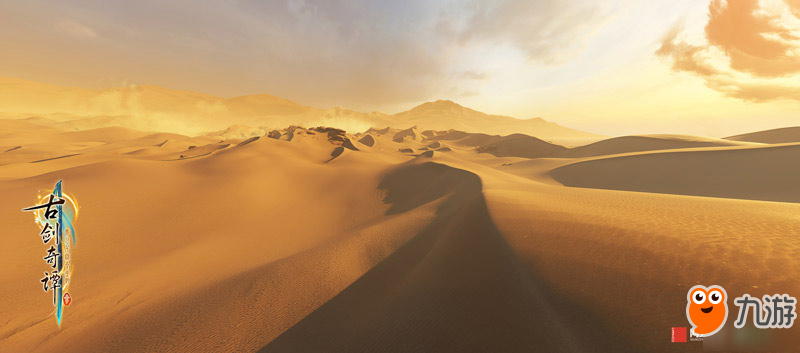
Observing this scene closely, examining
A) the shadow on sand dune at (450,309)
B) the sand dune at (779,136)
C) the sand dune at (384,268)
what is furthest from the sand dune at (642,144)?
the shadow on sand dune at (450,309)

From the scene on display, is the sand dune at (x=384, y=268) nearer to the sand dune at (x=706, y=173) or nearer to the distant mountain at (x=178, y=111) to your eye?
the sand dune at (x=706, y=173)

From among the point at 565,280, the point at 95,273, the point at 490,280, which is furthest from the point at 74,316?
the point at 565,280

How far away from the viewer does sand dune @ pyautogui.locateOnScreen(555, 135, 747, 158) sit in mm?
28414

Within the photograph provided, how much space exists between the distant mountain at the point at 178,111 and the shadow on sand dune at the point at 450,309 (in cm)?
10449

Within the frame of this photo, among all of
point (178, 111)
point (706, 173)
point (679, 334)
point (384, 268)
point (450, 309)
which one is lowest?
point (384, 268)

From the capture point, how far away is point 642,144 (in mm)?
33031

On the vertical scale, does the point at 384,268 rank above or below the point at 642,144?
below

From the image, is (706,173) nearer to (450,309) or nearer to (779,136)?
(450,309)

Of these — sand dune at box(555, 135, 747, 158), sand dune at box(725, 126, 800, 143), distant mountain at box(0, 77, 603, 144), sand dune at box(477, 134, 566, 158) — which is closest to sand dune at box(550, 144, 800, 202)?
sand dune at box(555, 135, 747, 158)

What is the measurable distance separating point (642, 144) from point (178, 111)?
653ft

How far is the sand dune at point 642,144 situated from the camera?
93.2 ft

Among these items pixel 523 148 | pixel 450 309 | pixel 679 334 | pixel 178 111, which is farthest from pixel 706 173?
pixel 178 111

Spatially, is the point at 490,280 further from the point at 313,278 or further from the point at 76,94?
the point at 76,94

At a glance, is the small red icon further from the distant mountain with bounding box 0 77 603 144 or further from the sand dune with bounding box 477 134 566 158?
the distant mountain with bounding box 0 77 603 144
